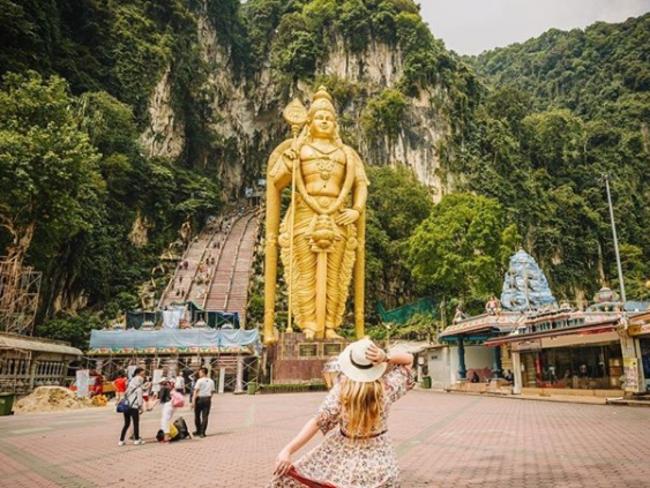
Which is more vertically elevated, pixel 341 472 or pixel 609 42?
pixel 609 42

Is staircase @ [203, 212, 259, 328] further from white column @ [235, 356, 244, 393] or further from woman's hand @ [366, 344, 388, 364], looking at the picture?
woman's hand @ [366, 344, 388, 364]

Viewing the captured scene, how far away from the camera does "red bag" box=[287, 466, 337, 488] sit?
6.75 ft

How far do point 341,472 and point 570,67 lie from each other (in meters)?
71.7

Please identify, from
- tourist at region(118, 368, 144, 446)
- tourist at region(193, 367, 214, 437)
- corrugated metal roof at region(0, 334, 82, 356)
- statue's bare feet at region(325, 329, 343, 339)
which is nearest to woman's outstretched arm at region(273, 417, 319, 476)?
tourist at region(118, 368, 144, 446)

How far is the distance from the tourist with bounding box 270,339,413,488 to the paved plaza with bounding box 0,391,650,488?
2.26m

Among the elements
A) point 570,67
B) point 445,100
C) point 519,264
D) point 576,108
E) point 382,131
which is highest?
point 570,67

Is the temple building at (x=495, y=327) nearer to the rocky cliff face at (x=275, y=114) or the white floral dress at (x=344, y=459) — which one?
the white floral dress at (x=344, y=459)

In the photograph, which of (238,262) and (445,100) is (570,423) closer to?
(238,262)

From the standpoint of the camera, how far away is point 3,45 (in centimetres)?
2036

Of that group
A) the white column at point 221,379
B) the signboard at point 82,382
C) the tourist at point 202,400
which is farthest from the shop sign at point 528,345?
the signboard at point 82,382

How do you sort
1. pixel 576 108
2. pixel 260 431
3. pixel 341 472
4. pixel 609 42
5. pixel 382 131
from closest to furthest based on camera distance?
pixel 341 472
pixel 260 431
pixel 382 131
pixel 576 108
pixel 609 42

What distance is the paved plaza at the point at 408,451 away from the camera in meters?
4.37

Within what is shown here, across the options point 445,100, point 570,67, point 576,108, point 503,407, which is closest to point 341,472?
point 503,407

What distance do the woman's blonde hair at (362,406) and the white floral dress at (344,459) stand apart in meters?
0.03
